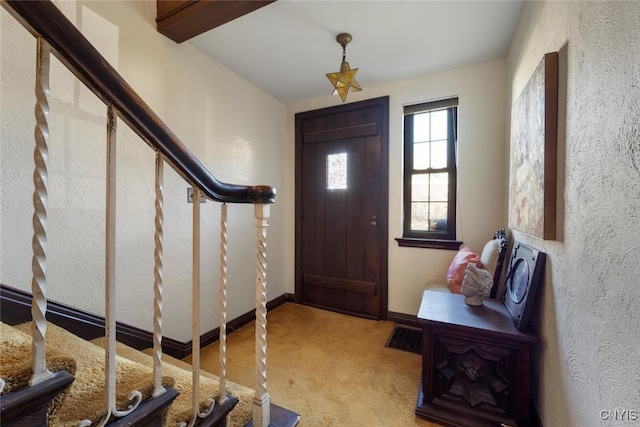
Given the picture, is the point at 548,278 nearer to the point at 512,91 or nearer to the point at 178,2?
the point at 512,91

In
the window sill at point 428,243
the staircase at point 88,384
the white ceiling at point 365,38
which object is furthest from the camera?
the window sill at point 428,243

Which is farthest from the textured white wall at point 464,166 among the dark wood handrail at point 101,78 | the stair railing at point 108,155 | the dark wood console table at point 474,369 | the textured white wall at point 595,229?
the dark wood handrail at point 101,78

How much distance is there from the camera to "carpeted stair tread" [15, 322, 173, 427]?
71 centimetres

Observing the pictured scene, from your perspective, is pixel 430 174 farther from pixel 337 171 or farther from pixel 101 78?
pixel 101 78

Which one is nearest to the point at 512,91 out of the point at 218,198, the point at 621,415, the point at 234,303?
the point at 621,415

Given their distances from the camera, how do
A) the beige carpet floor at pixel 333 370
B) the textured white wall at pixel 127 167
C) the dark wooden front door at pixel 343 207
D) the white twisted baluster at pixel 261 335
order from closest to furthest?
1. the white twisted baluster at pixel 261 335
2. the textured white wall at pixel 127 167
3. the beige carpet floor at pixel 333 370
4. the dark wooden front door at pixel 343 207

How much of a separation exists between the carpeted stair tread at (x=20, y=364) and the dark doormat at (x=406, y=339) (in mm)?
2071

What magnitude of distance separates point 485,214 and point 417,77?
146cm

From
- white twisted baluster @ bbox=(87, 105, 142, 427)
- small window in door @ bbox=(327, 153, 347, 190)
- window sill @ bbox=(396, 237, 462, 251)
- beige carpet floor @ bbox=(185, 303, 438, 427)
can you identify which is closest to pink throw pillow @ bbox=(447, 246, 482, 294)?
window sill @ bbox=(396, 237, 462, 251)

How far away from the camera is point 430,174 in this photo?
258cm

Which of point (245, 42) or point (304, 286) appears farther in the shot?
point (304, 286)

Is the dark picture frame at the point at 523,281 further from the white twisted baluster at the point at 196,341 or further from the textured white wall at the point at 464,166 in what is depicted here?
the white twisted baluster at the point at 196,341

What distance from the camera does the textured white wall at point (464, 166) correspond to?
228cm

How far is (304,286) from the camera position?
124 inches
